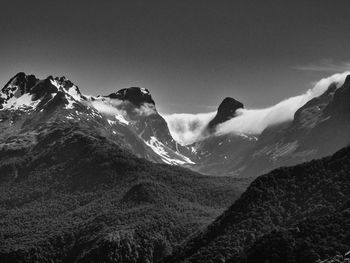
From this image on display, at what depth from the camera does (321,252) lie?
186625mm

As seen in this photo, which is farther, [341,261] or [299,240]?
[299,240]

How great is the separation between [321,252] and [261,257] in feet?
56.1

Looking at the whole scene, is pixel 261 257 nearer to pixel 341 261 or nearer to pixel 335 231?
pixel 335 231

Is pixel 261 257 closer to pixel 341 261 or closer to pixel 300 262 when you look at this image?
pixel 300 262

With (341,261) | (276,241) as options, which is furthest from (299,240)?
(341,261)

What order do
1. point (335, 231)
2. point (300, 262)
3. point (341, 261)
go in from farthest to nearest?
point (335, 231) → point (300, 262) → point (341, 261)

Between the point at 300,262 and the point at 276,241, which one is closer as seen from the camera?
the point at 300,262

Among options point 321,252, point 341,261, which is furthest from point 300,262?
point 341,261

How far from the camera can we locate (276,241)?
7869 inches

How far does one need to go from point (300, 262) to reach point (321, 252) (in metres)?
5.42

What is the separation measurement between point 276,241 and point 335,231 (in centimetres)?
1478

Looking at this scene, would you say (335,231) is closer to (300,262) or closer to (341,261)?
(300,262)

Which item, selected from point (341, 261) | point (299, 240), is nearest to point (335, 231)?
point (299, 240)

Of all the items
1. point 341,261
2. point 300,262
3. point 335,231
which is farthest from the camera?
point 335,231
